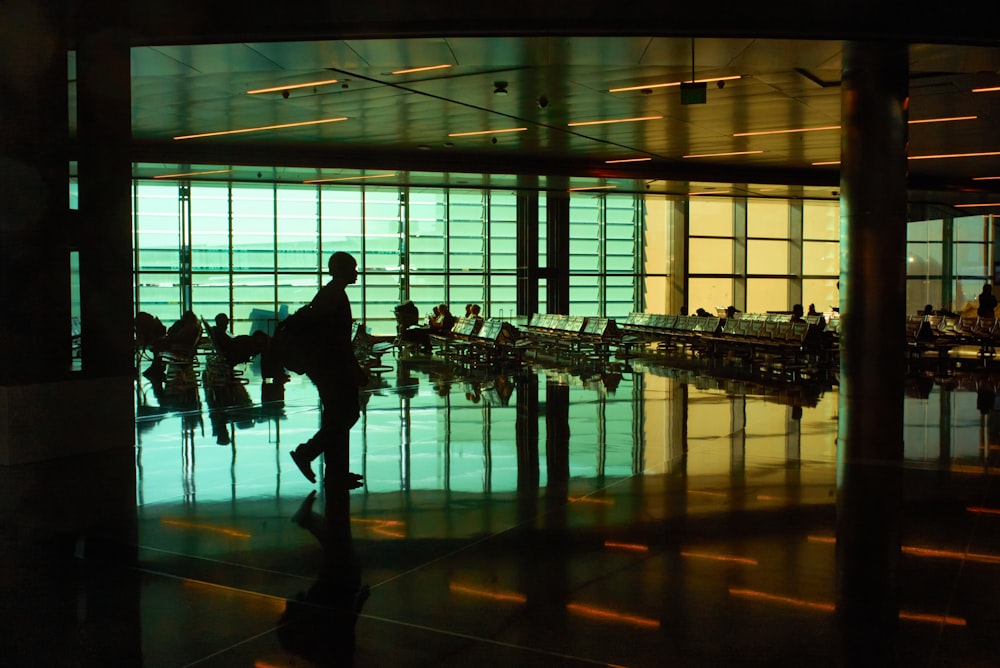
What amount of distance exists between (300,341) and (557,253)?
823 inches

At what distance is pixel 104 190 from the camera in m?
8.61

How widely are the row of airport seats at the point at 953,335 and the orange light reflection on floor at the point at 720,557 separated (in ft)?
50.2

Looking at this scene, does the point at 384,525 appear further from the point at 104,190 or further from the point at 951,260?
the point at 951,260

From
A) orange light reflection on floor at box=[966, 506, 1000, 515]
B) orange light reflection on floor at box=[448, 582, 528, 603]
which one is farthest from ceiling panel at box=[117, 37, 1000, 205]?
orange light reflection on floor at box=[448, 582, 528, 603]

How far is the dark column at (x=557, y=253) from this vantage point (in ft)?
89.7

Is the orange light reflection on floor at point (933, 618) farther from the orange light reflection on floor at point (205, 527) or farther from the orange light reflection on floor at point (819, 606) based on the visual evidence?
the orange light reflection on floor at point (205, 527)

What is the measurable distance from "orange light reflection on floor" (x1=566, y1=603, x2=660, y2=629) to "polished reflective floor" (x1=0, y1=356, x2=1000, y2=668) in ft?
0.06

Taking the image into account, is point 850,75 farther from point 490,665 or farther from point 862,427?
point 490,665

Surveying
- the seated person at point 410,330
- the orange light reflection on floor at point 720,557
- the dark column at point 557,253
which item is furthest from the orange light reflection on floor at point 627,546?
the dark column at point 557,253

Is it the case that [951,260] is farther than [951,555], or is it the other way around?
[951,260]

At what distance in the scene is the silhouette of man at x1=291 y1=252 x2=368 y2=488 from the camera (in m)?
6.84

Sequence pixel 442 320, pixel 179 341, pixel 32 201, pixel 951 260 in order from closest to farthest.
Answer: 1. pixel 32 201
2. pixel 179 341
3. pixel 442 320
4. pixel 951 260

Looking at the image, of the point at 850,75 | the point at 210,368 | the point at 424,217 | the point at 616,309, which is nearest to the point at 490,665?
the point at 850,75

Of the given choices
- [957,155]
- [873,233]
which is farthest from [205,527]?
[957,155]
